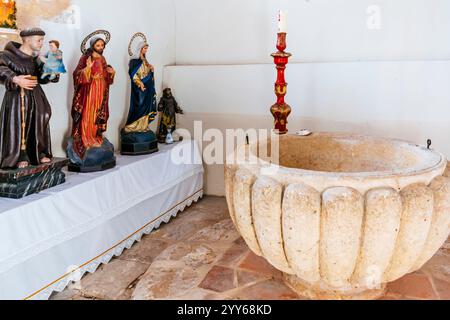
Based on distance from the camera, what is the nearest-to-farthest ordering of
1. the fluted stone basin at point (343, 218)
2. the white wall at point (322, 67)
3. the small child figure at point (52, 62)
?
the fluted stone basin at point (343, 218) < the small child figure at point (52, 62) < the white wall at point (322, 67)

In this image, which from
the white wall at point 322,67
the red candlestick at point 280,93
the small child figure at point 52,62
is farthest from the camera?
the white wall at point 322,67

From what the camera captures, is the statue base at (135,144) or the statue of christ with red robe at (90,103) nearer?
the statue of christ with red robe at (90,103)

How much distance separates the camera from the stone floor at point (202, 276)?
2066mm

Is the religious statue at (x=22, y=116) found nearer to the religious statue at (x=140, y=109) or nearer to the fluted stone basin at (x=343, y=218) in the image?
the religious statue at (x=140, y=109)

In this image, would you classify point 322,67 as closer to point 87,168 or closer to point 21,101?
point 87,168

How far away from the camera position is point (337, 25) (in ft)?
11.7

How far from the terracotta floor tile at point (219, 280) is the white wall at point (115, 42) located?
4.56 ft

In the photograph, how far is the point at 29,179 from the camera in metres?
2.16

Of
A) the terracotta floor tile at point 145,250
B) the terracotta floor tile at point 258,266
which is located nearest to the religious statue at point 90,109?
the terracotta floor tile at point 145,250

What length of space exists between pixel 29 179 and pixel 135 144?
1.09 meters

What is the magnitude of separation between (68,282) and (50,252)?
0.88 feet

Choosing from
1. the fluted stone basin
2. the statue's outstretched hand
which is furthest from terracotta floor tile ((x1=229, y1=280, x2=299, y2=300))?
the statue's outstretched hand

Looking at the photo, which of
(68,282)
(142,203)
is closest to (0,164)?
(68,282)

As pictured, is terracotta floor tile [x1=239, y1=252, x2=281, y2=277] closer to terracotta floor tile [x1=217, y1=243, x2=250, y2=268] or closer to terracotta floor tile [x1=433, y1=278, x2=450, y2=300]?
terracotta floor tile [x1=217, y1=243, x2=250, y2=268]
